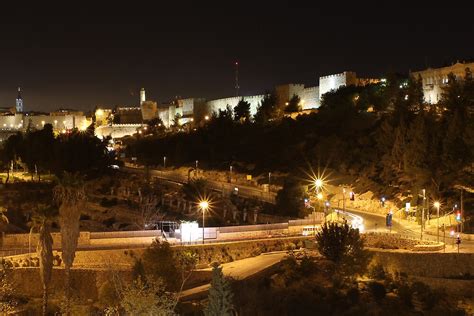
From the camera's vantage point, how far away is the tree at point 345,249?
2562 centimetres

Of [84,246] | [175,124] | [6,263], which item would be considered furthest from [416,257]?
[175,124]

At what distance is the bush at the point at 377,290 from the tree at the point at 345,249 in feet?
3.07

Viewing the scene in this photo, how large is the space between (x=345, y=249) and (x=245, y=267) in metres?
4.31

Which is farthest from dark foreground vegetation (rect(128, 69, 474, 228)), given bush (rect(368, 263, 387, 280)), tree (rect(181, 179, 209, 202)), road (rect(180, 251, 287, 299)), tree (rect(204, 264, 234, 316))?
tree (rect(204, 264, 234, 316))

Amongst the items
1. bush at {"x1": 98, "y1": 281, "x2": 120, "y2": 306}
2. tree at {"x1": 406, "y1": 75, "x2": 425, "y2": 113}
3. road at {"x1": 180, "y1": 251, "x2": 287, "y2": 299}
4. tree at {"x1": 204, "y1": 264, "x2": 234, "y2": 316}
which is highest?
tree at {"x1": 406, "y1": 75, "x2": 425, "y2": 113}

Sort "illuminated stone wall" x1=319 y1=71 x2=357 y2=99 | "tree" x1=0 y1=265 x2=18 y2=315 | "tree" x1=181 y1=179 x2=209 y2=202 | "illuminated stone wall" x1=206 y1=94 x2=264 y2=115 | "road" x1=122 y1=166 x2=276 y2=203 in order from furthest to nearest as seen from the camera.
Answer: "illuminated stone wall" x1=206 y1=94 x2=264 y2=115, "illuminated stone wall" x1=319 y1=71 x2=357 y2=99, "tree" x1=181 y1=179 x2=209 y2=202, "road" x1=122 y1=166 x2=276 y2=203, "tree" x1=0 y1=265 x2=18 y2=315

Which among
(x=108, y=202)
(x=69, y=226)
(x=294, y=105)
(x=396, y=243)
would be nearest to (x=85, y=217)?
(x=108, y=202)

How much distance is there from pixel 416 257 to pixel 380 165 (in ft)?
57.2

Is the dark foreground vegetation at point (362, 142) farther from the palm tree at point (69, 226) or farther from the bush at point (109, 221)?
the palm tree at point (69, 226)

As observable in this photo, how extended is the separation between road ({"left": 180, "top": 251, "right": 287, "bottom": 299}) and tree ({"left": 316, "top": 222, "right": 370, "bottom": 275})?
2.16 meters

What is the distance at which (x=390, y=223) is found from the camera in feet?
102

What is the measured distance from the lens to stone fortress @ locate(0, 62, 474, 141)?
61000 millimetres

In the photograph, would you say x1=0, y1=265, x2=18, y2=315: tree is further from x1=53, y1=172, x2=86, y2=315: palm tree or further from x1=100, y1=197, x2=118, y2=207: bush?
x1=100, y1=197, x2=118, y2=207: bush

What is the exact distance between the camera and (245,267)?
26266mm
